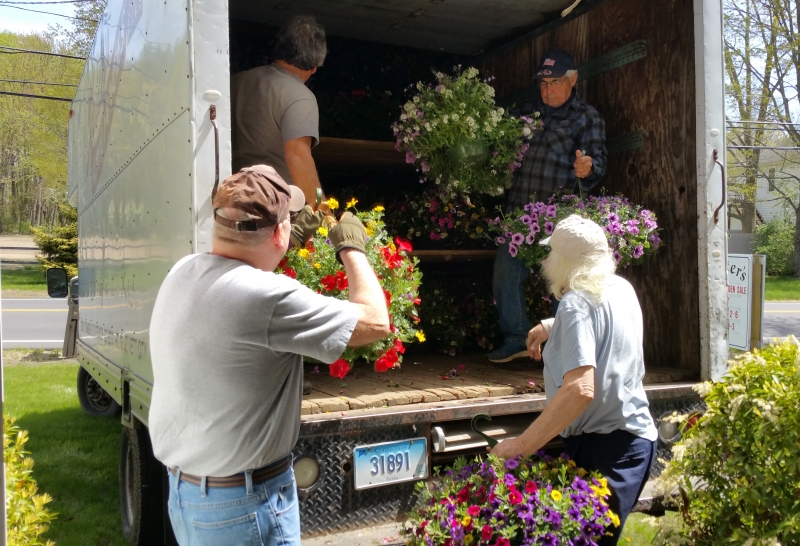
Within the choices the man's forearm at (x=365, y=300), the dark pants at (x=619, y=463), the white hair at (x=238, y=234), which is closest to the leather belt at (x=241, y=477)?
the man's forearm at (x=365, y=300)

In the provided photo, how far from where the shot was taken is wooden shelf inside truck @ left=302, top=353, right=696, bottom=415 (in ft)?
10.7

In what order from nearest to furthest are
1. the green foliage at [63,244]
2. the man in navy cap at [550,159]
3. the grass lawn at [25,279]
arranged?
the man in navy cap at [550,159] → the green foliage at [63,244] → the grass lawn at [25,279]

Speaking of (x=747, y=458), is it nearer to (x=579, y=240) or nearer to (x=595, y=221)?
(x=579, y=240)

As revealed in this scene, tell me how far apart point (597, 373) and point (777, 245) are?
36818mm

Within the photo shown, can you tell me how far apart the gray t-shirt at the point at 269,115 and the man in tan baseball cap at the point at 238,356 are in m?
1.73

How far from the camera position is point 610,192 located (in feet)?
15.0

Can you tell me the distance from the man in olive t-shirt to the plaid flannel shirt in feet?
5.05

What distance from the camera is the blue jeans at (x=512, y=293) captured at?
4566 millimetres

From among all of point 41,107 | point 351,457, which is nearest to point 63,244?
point 41,107

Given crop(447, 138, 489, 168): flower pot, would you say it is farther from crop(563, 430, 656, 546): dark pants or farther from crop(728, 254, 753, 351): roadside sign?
crop(728, 254, 753, 351): roadside sign

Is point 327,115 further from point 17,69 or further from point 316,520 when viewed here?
point 17,69

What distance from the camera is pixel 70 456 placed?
6098 millimetres

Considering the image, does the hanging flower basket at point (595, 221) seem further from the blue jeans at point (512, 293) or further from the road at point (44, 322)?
the road at point (44, 322)

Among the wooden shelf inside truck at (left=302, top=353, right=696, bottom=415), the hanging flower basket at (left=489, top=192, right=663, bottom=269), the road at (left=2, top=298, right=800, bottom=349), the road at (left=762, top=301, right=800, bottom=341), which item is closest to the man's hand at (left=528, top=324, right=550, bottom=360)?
the wooden shelf inside truck at (left=302, top=353, right=696, bottom=415)
